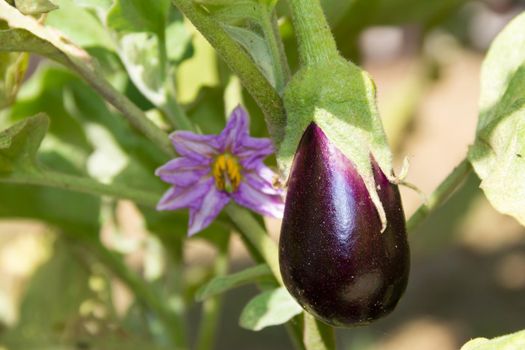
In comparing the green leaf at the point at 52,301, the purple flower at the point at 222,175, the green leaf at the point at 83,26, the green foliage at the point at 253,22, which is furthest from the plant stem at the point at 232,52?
the green leaf at the point at 52,301

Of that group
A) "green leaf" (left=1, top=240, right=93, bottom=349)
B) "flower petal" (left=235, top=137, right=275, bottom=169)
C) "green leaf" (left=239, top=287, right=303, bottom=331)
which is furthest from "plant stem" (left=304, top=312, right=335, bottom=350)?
Answer: "green leaf" (left=1, top=240, right=93, bottom=349)

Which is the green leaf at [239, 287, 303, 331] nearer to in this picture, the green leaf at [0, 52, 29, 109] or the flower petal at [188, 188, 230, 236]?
the flower petal at [188, 188, 230, 236]

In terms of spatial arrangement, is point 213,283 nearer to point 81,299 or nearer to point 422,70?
point 81,299

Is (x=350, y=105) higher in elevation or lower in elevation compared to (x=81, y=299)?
higher

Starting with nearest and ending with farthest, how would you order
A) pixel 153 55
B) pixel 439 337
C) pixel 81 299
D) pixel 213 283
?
pixel 213 283 → pixel 153 55 → pixel 81 299 → pixel 439 337

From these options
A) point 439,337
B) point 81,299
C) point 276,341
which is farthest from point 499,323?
point 81,299

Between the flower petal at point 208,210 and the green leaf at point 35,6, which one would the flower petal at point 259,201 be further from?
the green leaf at point 35,6

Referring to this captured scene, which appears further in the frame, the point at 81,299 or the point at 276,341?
the point at 276,341
